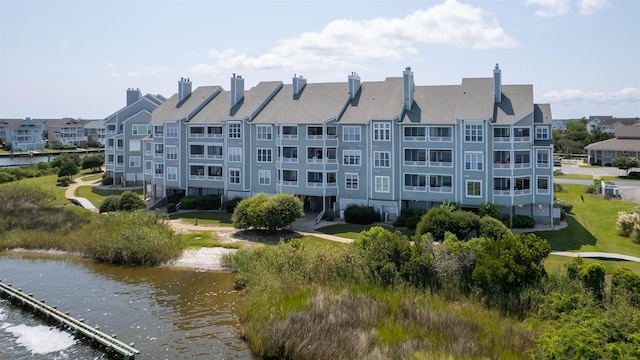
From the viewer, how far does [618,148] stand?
8650cm

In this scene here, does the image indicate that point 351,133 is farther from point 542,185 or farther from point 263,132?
point 542,185

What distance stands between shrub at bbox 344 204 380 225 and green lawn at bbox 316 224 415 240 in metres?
0.75

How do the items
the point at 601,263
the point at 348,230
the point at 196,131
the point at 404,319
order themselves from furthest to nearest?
the point at 196,131, the point at 348,230, the point at 601,263, the point at 404,319

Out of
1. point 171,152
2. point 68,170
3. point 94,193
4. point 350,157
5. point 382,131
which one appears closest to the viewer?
point 382,131

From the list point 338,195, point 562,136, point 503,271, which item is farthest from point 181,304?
point 562,136

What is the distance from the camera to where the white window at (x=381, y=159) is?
48912 millimetres

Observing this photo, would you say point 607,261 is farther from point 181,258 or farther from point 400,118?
point 181,258

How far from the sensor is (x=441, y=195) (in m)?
47.2

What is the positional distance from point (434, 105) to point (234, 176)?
22511 mm

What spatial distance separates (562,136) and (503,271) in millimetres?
110853

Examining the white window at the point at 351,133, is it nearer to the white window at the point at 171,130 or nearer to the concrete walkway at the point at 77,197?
the white window at the point at 171,130

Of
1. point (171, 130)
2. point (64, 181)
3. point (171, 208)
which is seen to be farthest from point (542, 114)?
point (64, 181)

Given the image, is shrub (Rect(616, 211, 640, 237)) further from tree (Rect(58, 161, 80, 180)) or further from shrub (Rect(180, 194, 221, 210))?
tree (Rect(58, 161, 80, 180))

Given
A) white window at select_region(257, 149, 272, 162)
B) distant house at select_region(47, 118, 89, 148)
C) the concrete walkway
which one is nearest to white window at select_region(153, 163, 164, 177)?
the concrete walkway
